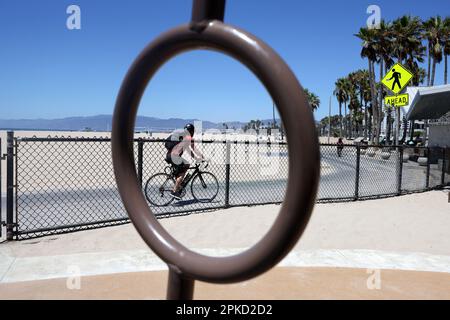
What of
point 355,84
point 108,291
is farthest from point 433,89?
point 355,84

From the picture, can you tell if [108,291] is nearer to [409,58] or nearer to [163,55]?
[163,55]

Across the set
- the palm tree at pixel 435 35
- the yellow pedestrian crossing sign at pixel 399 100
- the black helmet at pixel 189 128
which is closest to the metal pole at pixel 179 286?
the black helmet at pixel 189 128

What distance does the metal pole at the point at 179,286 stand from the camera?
2189mm

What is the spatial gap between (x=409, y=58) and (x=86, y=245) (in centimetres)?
4534

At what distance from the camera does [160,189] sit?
883cm

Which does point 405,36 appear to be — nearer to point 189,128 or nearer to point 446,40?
point 446,40

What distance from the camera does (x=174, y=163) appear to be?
8.38 metres

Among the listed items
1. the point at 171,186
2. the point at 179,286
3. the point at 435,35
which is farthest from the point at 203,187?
the point at 435,35

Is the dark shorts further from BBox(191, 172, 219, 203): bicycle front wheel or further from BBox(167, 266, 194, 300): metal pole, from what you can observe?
BBox(167, 266, 194, 300): metal pole

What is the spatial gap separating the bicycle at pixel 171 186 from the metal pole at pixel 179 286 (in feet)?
19.9

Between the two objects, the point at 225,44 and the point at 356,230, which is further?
the point at 356,230

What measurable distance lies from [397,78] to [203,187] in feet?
20.2

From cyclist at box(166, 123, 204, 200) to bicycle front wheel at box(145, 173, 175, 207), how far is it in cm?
23

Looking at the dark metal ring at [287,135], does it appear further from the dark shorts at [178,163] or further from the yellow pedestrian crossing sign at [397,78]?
the yellow pedestrian crossing sign at [397,78]
